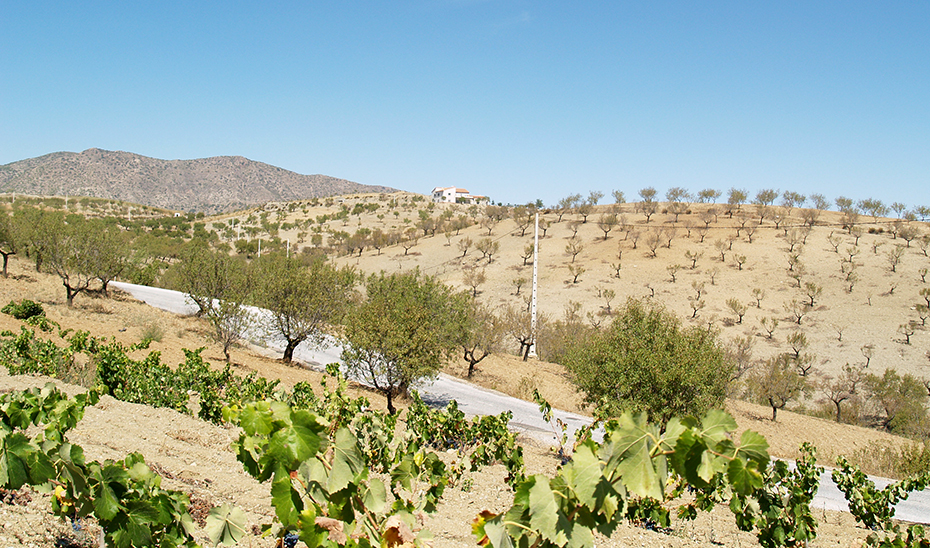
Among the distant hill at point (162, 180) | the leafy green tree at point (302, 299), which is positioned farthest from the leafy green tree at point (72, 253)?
the distant hill at point (162, 180)

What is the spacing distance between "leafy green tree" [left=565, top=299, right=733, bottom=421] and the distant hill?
123131 mm

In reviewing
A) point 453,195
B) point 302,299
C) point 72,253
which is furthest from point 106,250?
point 453,195

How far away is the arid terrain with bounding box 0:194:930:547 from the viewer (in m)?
6.97

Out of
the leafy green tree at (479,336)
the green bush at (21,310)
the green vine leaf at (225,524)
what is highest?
the green vine leaf at (225,524)

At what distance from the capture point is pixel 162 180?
5221 inches

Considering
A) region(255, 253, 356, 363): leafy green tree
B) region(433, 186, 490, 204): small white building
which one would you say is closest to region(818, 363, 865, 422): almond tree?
region(255, 253, 356, 363): leafy green tree

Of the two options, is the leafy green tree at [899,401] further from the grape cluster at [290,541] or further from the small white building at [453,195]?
the small white building at [453,195]

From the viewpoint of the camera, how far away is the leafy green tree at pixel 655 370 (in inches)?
561

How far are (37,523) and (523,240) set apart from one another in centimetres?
6208

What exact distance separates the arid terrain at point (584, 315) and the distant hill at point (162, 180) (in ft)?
193

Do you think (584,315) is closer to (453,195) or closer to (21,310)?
(21,310)

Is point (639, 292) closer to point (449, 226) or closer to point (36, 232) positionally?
point (449, 226)

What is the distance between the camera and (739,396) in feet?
95.7

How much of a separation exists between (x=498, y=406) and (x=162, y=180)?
135 m
